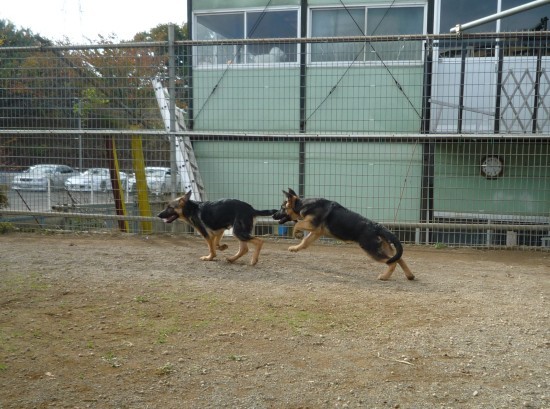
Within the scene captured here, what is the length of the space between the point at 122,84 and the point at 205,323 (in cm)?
625

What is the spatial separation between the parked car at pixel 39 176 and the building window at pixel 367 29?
5231 millimetres

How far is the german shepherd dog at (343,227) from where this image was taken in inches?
269

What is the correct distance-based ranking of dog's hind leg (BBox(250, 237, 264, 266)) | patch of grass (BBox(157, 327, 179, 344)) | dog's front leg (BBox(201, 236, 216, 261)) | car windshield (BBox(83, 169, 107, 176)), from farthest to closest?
car windshield (BBox(83, 169, 107, 176)), dog's front leg (BBox(201, 236, 216, 261)), dog's hind leg (BBox(250, 237, 264, 266)), patch of grass (BBox(157, 327, 179, 344))

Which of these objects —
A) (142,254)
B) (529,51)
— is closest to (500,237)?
(529,51)

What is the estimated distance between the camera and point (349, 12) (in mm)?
10773

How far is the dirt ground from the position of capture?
11.8 ft

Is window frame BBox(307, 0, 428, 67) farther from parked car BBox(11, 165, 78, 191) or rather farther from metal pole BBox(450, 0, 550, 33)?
parked car BBox(11, 165, 78, 191)

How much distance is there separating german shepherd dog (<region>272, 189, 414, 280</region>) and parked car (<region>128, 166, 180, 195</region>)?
2692mm

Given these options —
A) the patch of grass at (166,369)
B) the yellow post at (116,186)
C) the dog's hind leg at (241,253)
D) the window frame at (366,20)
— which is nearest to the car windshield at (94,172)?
the yellow post at (116,186)

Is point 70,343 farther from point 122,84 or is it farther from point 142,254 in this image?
point 122,84

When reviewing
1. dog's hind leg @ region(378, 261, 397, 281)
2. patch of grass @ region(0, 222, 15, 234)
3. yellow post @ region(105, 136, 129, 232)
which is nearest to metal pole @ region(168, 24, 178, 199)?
yellow post @ region(105, 136, 129, 232)

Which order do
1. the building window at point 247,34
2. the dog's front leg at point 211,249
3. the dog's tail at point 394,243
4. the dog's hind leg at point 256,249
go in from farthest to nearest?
the building window at point 247,34 < the dog's front leg at point 211,249 < the dog's hind leg at point 256,249 < the dog's tail at point 394,243

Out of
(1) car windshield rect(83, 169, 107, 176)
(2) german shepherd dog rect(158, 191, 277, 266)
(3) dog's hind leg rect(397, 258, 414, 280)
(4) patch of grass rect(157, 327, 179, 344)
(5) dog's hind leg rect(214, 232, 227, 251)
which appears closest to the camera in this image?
(4) patch of grass rect(157, 327, 179, 344)

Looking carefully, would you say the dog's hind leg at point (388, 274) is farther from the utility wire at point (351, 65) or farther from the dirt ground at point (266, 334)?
the utility wire at point (351, 65)
